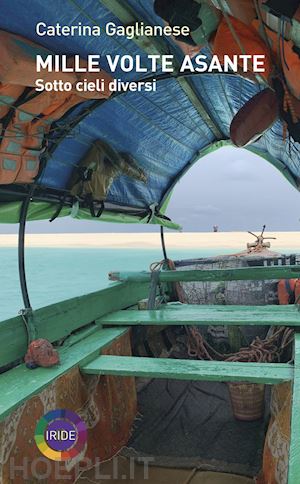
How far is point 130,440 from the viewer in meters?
3.82

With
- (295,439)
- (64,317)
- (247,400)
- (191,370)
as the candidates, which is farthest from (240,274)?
(295,439)

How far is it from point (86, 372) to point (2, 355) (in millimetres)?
618

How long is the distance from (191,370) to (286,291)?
108 inches

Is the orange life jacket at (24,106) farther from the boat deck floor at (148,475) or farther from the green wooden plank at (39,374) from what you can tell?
the boat deck floor at (148,475)

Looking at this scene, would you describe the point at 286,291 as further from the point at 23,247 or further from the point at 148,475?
the point at 23,247

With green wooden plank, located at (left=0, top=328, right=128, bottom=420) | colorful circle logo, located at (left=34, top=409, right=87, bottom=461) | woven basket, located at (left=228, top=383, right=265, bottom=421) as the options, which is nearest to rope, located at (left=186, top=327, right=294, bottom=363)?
woven basket, located at (left=228, top=383, right=265, bottom=421)

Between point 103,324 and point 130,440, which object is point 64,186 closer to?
point 103,324

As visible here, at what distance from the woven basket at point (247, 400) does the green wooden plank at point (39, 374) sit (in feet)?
4.47

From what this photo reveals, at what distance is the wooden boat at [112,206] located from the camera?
2.44 m

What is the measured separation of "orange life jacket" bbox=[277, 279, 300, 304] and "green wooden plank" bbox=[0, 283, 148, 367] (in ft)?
6.22

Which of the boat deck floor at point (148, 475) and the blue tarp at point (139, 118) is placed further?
the boat deck floor at point (148, 475)

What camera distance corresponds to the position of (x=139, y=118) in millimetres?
4836

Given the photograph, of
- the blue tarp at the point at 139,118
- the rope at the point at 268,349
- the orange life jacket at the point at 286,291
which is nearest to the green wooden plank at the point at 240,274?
the rope at the point at 268,349

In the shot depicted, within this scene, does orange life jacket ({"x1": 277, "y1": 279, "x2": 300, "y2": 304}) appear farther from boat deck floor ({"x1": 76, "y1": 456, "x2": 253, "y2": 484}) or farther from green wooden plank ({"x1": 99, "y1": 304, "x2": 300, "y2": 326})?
boat deck floor ({"x1": 76, "y1": 456, "x2": 253, "y2": 484})
